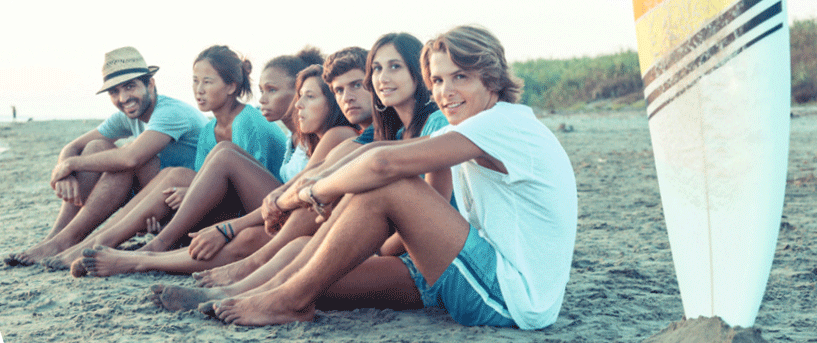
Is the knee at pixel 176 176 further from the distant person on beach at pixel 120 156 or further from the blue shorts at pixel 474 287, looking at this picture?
the blue shorts at pixel 474 287

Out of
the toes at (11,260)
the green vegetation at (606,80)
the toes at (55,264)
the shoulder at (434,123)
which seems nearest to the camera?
the shoulder at (434,123)

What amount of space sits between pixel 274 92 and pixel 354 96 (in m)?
0.83

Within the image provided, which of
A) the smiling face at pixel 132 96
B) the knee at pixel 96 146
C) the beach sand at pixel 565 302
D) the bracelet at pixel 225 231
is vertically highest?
the smiling face at pixel 132 96

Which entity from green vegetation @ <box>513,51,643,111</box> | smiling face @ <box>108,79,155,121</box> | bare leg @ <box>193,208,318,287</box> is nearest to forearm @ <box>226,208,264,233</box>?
bare leg @ <box>193,208,318,287</box>

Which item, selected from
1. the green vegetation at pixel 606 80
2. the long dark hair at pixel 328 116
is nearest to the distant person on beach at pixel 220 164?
the long dark hair at pixel 328 116

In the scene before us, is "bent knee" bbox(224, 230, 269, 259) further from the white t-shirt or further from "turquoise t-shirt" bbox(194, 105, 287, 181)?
the white t-shirt

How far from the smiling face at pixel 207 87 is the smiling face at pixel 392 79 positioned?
4.45 ft

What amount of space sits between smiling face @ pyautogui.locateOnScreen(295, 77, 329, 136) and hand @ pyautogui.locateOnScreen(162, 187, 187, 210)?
766mm

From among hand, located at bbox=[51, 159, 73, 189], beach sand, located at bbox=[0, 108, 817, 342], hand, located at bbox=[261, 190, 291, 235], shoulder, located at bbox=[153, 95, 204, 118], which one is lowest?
beach sand, located at bbox=[0, 108, 817, 342]

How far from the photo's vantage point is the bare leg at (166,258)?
10.7ft

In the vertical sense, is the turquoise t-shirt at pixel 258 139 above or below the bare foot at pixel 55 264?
above

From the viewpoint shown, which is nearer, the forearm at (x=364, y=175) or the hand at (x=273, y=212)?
the forearm at (x=364, y=175)

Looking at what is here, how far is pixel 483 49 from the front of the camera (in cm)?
239

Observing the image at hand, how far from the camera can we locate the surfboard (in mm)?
2125
